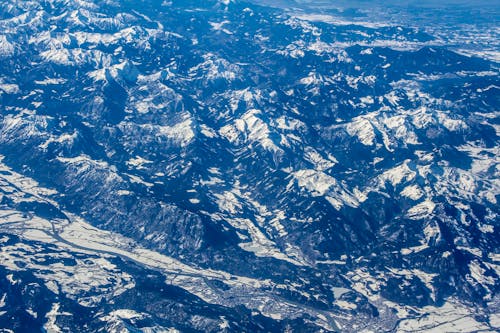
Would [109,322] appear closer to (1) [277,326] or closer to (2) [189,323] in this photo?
(2) [189,323]

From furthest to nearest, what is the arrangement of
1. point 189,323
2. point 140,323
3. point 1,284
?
point 1,284
point 189,323
point 140,323

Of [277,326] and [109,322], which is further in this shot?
[277,326]

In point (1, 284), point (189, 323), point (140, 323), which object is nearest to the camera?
point (140, 323)

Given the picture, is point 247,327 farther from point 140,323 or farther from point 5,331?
point 5,331

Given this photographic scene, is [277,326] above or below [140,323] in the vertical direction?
below

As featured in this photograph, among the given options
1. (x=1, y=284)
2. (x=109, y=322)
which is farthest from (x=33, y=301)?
(x=109, y=322)

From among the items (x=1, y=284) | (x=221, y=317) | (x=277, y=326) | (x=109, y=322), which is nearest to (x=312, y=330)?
(x=277, y=326)

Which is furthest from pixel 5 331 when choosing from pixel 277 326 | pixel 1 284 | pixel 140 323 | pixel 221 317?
pixel 277 326

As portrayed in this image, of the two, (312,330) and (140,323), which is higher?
(140,323)

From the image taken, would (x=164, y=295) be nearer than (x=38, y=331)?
No
